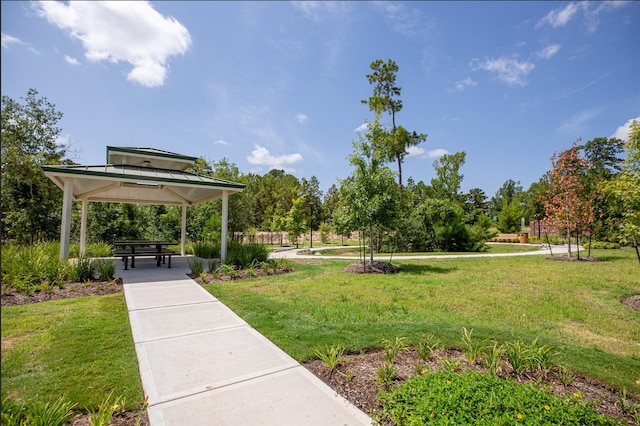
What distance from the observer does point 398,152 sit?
79.7 feet

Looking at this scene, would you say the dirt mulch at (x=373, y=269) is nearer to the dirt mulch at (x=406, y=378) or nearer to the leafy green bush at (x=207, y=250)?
the leafy green bush at (x=207, y=250)

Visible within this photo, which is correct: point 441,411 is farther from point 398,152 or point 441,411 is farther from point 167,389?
point 398,152

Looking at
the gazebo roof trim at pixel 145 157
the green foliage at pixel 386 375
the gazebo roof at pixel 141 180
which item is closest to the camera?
the green foliage at pixel 386 375

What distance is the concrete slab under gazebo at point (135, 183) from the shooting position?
9.30m

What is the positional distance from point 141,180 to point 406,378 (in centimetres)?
914

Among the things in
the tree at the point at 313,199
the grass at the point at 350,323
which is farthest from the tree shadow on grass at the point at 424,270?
the tree at the point at 313,199

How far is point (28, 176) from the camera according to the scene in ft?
60.4

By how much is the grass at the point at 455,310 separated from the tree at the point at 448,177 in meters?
19.5

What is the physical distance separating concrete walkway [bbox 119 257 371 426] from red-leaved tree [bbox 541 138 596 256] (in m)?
14.9

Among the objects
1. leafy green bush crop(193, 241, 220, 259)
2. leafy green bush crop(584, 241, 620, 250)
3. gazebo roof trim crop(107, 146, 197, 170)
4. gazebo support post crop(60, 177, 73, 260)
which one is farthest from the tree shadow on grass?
leafy green bush crop(584, 241, 620, 250)

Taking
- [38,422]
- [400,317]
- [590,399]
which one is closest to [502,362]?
[590,399]

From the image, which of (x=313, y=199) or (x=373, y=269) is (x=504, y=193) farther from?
(x=373, y=269)

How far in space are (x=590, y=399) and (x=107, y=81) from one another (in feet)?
21.9

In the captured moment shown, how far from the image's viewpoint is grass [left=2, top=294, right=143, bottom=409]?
3508 millimetres
